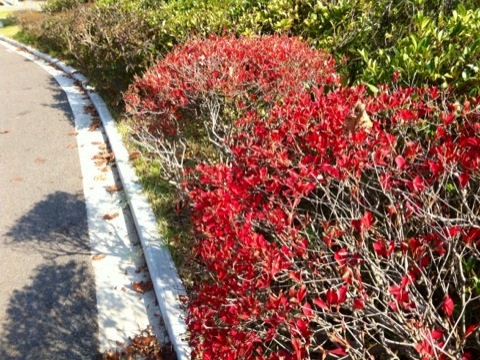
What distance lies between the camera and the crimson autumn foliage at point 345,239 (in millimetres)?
1791

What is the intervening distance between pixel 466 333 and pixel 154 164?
4750 mm

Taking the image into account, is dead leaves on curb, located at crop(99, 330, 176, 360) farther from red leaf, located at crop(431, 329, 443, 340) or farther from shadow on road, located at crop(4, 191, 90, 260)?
red leaf, located at crop(431, 329, 443, 340)

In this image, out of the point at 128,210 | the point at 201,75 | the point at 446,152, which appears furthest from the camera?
the point at 128,210

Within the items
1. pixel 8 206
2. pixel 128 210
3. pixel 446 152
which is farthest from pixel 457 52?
pixel 8 206

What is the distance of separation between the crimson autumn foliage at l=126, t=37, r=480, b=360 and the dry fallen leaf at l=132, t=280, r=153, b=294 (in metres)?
1.46

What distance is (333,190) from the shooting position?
2.67 m

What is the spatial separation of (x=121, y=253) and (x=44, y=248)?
0.95 meters

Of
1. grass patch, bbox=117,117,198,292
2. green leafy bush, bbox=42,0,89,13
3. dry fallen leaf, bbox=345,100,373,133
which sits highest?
green leafy bush, bbox=42,0,89,13

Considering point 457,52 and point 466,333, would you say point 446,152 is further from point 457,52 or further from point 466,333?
point 457,52

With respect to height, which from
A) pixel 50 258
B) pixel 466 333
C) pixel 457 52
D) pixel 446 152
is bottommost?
pixel 50 258

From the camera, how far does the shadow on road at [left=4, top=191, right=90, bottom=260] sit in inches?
184

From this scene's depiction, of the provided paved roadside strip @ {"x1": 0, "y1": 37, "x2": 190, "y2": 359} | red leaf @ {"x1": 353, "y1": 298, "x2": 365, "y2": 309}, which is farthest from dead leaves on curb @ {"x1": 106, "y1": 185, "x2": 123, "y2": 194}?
red leaf @ {"x1": 353, "y1": 298, "x2": 365, "y2": 309}

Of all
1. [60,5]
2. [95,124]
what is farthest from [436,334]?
[60,5]

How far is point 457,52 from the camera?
3328 mm
